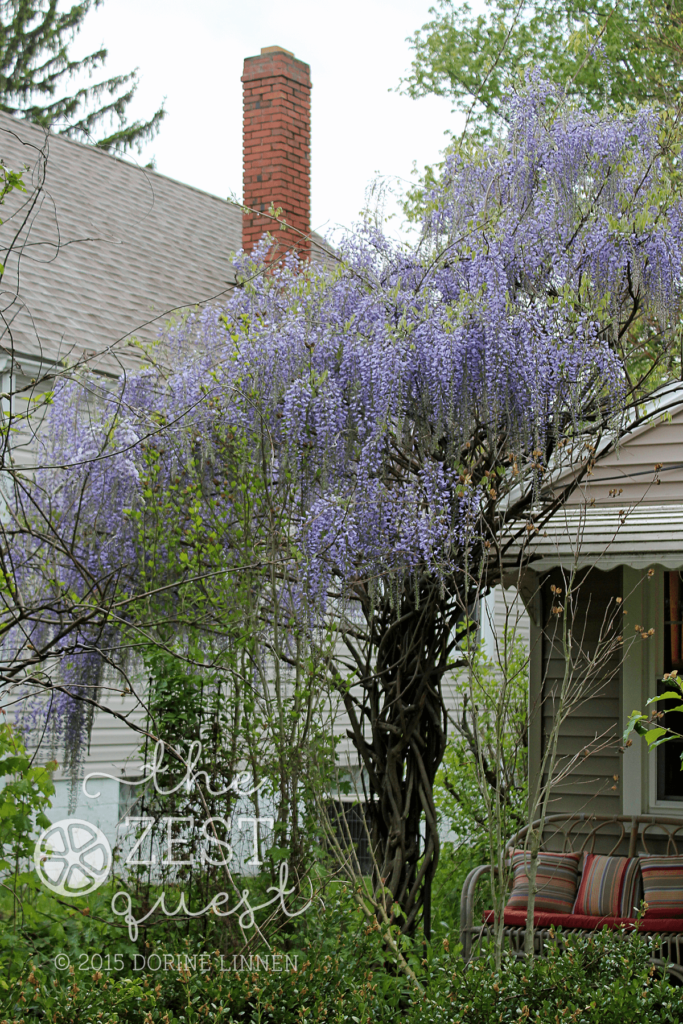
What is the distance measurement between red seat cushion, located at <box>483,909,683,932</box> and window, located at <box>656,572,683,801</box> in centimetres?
102

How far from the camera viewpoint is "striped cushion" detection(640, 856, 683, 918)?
17.1 ft

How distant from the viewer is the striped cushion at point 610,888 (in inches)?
215

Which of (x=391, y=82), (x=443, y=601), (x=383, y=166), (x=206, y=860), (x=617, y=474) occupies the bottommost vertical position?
(x=206, y=860)

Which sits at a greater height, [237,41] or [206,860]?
[237,41]

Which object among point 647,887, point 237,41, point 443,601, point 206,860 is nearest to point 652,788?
point 647,887

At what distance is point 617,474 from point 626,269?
1.27 m

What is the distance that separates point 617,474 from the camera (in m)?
6.24

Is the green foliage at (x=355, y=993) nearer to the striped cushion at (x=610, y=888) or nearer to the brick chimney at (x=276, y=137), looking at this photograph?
the striped cushion at (x=610, y=888)

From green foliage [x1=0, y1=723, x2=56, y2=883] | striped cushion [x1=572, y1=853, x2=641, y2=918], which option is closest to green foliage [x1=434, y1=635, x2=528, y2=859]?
striped cushion [x1=572, y1=853, x2=641, y2=918]

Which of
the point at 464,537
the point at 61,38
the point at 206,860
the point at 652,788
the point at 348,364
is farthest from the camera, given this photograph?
the point at 61,38

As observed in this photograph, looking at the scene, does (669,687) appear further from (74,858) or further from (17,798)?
(17,798)

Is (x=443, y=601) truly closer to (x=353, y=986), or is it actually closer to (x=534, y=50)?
(x=353, y=986)

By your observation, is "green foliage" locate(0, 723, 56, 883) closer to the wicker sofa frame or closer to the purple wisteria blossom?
the purple wisteria blossom

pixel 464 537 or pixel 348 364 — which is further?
pixel 348 364
